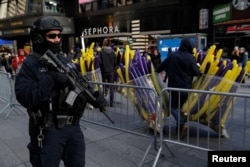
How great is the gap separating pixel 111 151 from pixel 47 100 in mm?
2323

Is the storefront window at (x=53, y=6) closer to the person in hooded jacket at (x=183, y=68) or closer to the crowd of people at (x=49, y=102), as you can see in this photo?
the person in hooded jacket at (x=183, y=68)

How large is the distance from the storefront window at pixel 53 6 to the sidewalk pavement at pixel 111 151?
21.9 m

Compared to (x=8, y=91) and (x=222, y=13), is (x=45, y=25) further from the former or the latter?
(x=222, y=13)

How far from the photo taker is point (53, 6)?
85.6 ft

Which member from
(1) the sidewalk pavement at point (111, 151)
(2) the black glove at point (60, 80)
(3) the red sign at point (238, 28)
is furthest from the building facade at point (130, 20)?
(2) the black glove at point (60, 80)

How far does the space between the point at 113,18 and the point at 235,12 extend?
32.3 ft

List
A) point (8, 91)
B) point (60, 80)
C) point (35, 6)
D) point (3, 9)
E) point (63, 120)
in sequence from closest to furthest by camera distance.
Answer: point (60, 80)
point (63, 120)
point (8, 91)
point (35, 6)
point (3, 9)

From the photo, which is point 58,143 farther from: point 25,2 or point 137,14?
point 25,2

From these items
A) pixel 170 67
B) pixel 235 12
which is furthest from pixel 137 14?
pixel 170 67

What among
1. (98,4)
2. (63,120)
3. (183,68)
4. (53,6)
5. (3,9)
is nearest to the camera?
(63,120)

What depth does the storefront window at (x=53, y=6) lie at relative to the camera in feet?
84.3

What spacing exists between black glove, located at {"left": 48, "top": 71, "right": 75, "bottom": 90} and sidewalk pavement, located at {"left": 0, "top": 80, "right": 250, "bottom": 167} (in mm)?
1936

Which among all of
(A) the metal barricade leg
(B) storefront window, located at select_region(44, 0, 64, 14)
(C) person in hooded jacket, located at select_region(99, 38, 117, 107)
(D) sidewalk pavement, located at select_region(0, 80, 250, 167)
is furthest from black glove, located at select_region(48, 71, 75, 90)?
(B) storefront window, located at select_region(44, 0, 64, 14)

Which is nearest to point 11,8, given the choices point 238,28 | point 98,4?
point 98,4
